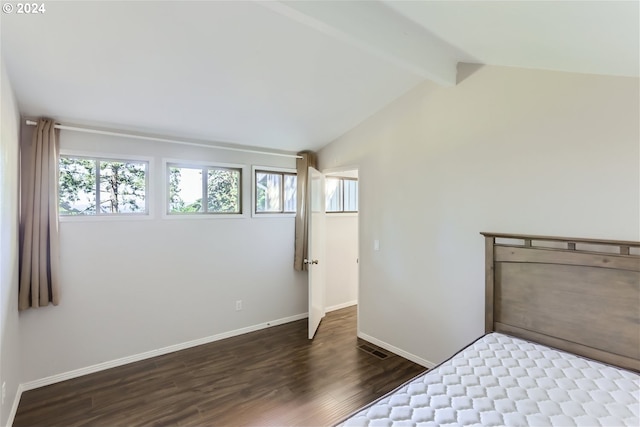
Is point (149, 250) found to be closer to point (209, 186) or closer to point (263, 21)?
point (209, 186)

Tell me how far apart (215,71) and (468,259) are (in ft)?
8.58

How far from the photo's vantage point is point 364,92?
3021mm

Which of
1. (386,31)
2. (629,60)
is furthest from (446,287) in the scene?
(386,31)

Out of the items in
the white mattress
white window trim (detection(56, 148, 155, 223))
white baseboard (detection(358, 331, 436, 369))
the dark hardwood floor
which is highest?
white window trim (detection(56, 148, 155, 223))

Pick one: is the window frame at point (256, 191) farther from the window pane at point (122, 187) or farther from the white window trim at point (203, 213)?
the window pane at point (122, 187)

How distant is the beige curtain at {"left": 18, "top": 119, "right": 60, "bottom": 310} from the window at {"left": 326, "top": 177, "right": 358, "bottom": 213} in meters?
3.21

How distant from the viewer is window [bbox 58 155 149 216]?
2875mm

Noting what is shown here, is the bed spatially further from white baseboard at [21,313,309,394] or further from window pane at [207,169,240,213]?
window pane at [207,169,240,213]

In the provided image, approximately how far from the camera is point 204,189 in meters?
3.67

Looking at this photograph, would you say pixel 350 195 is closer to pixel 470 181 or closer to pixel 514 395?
pixel 470 181

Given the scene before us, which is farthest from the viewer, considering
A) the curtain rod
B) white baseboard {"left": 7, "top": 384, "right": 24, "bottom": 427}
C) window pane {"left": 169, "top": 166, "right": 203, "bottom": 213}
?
window pane {"left": 169, "top": 166, "right": 203, "bottom": 213}

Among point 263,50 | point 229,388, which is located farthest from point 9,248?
point 263,50

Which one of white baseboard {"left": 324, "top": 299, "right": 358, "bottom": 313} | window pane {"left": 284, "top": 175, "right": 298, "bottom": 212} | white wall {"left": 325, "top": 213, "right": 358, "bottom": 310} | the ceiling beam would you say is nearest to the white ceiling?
the ceiling beam

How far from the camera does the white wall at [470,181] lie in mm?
1982
